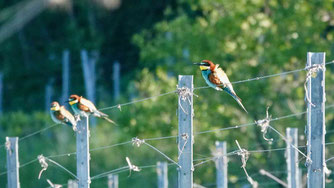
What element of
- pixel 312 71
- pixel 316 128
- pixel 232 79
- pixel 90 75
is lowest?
pixel 316 128

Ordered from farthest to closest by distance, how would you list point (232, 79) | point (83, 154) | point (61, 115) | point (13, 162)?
point (232, 79), point (61, 115), point (13, 162), point (83, 154)

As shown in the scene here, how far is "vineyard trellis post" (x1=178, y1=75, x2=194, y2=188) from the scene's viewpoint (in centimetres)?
754

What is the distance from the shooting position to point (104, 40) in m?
31.5

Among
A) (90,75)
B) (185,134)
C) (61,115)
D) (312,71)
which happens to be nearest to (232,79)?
(61,115)

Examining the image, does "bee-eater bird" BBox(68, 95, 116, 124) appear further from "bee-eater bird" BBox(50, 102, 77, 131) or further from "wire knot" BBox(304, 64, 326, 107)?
"wire knot" BBox(304, 64, 326, 107)

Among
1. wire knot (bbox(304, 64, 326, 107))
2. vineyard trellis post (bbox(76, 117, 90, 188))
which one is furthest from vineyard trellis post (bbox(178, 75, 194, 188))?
vineyard trellis post (bbox(76, 117, 90, 188))

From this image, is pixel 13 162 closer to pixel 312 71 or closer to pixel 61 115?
pixel 61 115

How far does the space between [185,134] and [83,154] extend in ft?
3.88

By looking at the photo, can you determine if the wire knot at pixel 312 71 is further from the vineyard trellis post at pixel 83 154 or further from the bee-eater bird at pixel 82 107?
the bee-eater bird at pixel 82 107

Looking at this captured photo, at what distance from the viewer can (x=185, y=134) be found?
7.57 meters

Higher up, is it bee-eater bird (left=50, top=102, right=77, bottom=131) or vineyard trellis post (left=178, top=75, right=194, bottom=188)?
bee-eater bird (left=50, top=102, right=77, bottom=131)

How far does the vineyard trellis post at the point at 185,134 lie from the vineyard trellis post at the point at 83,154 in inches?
42.3

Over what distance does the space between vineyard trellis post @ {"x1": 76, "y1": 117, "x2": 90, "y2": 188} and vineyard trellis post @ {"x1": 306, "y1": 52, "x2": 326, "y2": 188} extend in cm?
213

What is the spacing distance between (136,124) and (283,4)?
144 inches
